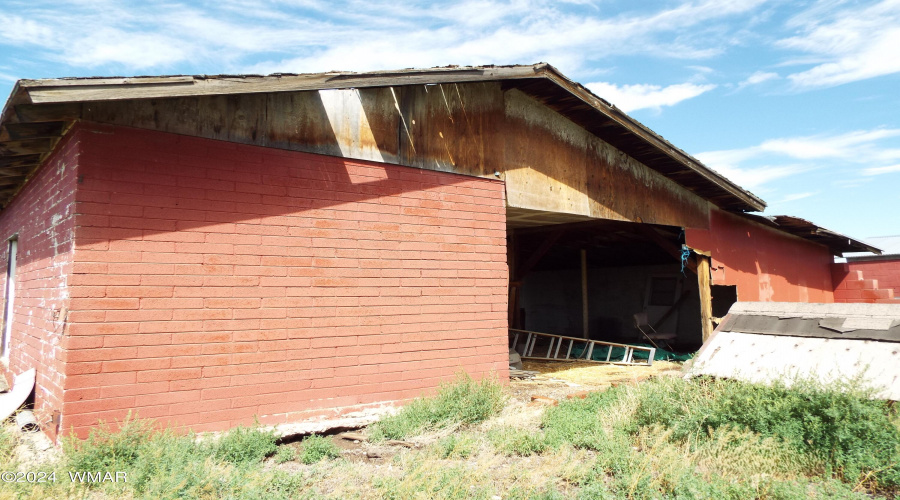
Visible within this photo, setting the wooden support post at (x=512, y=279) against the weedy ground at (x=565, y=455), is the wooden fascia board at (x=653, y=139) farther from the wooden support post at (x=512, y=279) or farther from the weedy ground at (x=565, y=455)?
the weedy ground at (x=565, y=455)

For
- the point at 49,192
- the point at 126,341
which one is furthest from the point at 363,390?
the point at 49,192

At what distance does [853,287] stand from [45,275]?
17754 mm

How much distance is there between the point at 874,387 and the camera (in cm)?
487

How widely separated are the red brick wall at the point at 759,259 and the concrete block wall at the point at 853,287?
0.65m

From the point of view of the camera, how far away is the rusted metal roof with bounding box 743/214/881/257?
38.7 feet

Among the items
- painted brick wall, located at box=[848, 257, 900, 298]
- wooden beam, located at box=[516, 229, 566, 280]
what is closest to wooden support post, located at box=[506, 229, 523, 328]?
wooden beam, located at box=[516, 229, 566, 280]

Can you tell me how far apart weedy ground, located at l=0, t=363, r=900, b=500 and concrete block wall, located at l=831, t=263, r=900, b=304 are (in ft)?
39.3

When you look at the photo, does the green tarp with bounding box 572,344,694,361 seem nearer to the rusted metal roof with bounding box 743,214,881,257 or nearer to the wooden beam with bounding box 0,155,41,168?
the rusted metal roof with bounding box 743,214,881,257

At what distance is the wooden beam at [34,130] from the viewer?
5.17 m

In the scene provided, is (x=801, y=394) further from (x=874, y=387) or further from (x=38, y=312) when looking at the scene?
(x=38, y=312)

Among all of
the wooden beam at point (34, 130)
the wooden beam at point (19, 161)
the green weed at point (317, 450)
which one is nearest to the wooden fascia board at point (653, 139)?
the green weed at point (317, 450)

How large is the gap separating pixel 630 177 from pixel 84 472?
8.48 m

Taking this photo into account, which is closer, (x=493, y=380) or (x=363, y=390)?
→ (x=363, y=390)

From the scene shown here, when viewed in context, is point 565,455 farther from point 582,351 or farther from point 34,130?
point 582,351
